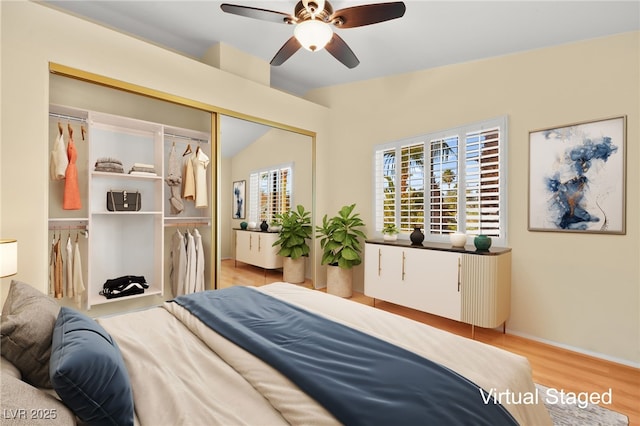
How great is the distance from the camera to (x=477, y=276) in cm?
294

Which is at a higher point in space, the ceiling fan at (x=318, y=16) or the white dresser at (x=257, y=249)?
the ceiling fan at (x=318, y=16)

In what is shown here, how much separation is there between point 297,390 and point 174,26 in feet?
11.7

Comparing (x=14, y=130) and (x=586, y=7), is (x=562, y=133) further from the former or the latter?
(x=14, y=130)

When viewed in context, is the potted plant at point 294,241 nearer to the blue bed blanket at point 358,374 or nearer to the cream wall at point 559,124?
the cream wall at point 559,124

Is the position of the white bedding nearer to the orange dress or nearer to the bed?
the bed

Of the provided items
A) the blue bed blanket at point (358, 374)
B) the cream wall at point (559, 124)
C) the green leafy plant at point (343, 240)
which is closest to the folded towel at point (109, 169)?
the blue bed blanket at point (358, 374)

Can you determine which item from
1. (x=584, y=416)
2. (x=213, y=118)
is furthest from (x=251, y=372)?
(x=213, y=118)

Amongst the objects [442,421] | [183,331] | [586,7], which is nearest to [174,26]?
[183,331]

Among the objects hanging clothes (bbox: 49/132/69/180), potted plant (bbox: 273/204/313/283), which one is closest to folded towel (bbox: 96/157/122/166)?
hanging clothes (bbox: 49/132/69/180)

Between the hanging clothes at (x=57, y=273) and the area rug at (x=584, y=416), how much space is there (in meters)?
3.63

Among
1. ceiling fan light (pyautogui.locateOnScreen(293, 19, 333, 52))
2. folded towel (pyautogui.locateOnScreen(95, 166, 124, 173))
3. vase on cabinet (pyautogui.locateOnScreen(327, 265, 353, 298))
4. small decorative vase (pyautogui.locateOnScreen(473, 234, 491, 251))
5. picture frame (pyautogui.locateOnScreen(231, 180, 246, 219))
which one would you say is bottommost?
vase on cabinet (pyautogui.locateOnScreen(327, 265, 353, 298))

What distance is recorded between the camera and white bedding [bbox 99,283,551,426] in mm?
994

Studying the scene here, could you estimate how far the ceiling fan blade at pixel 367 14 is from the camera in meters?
2.07

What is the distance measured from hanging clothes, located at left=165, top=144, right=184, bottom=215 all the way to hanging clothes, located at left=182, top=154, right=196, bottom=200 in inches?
1.9
